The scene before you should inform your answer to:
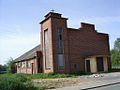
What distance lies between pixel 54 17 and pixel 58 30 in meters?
2.31

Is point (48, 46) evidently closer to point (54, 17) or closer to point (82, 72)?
point (54, 17)

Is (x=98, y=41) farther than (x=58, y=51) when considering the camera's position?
Yes

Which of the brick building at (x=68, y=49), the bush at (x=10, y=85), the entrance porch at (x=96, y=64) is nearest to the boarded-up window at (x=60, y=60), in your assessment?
the brick building at (x=68, y=49)

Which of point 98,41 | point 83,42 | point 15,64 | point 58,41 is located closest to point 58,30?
point 58,41

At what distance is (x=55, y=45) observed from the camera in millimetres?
33062

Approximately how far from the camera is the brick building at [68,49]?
33.2 metres

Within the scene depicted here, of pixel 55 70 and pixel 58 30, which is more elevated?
pixel 58 30

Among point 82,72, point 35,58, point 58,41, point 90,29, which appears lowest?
point 82,72

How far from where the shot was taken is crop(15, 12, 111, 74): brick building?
109 feet

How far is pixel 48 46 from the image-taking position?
3409cm

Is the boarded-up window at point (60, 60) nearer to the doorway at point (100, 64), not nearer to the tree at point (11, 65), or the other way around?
the doorway at point (100, 64)

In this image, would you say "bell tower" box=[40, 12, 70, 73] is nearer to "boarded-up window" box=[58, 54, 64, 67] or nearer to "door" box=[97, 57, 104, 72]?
"boarded-up window" box=[58, 54, 64, 67]

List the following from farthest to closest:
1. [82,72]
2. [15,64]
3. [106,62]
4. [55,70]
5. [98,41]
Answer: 1. [15,64]
2. [98,41]
3. [106,62]
4. [82,72]
5. [55,70]

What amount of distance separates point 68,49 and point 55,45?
2960 millimetres
